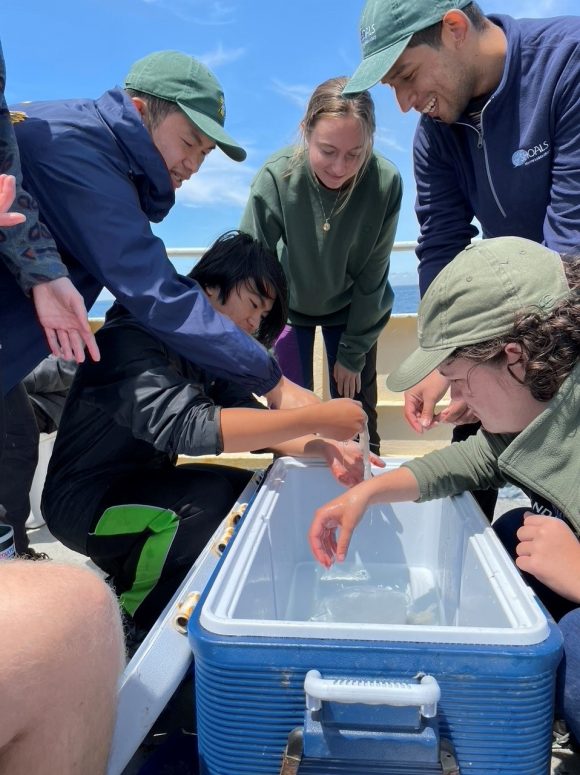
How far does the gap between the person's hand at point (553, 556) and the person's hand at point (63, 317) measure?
3.14 feet

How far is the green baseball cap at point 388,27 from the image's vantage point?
1.57 meters

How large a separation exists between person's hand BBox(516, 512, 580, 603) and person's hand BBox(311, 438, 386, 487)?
0.60 metres

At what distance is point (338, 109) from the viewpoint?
217cm

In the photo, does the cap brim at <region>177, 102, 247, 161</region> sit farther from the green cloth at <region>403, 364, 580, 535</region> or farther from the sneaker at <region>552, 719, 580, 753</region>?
the sneaker at <region>552, 719, 580, 753</region>

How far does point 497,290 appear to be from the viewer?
3.84ft

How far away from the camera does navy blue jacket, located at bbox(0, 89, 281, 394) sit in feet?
4.78

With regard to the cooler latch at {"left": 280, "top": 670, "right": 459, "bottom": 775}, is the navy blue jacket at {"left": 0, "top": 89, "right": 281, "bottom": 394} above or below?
above

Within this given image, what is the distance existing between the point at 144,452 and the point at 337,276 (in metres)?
1.10

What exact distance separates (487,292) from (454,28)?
80cm

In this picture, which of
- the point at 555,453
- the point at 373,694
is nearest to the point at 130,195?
the point at 555,453

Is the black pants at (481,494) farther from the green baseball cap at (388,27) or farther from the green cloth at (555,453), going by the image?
the green baseball cap at (388,27)

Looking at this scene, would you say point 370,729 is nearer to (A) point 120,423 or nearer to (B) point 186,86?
(A) point 120,423

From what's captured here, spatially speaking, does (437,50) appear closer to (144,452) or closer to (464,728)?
(144,452)

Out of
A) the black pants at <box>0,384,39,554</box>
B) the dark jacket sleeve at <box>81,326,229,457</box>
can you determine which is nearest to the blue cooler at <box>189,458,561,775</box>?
the dark jacket sleeve at <box>81,326,229,457</box>
